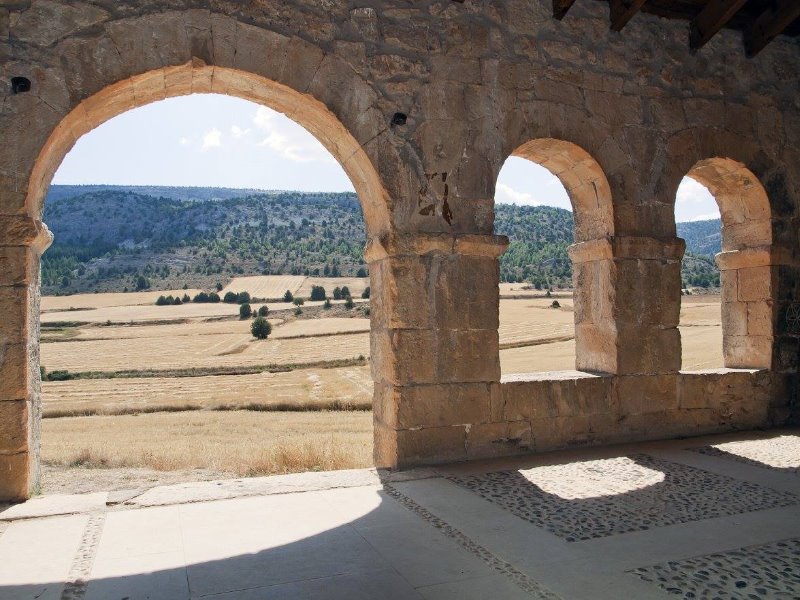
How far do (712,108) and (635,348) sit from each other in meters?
2.43

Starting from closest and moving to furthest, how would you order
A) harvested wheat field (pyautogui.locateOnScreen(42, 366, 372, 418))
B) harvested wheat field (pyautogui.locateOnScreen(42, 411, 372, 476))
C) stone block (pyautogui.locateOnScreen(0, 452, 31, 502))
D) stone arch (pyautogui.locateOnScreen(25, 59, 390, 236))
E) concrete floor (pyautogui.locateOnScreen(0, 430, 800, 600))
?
1. concrete floor (pyautogui.locateOnScreen(0, 430, 800, 600))
2. stone block (pyautogui.locateOnScreen(0, 452, 31, 502))
3. stone arch (pyautogui.locateOnScreen(25, 59, 390, 236))
4. harvested wheat field (pyautogui.locateOnScreen(42, 411, 372, 476))
5. harvested wheat field (pyautogui.locateOnScreen(42, 366, 372, 418))

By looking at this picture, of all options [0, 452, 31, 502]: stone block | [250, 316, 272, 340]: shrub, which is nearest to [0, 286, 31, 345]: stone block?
[0, 452, 31, 502]: stone block

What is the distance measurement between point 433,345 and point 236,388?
1961cm

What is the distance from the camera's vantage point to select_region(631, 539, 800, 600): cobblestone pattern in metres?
2.51

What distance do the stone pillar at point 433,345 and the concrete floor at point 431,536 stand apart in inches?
13.5

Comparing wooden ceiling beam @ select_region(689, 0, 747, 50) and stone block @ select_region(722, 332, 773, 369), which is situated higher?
wooden ceiling beam @ select_region(689, 0, 747, 50)

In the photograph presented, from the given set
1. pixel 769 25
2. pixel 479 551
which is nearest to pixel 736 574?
pixel 479 551

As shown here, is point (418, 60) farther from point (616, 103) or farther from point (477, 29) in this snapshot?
point (616, 103)

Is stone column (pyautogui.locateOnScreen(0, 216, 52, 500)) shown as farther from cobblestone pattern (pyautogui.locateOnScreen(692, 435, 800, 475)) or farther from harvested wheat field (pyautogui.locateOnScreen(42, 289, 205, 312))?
harvested wheat field (pyautogui.locateOnScreen(42, 289, 205, 312))

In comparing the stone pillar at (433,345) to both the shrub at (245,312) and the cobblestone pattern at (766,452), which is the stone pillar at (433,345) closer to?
the cobblestone pattern at (766,452)

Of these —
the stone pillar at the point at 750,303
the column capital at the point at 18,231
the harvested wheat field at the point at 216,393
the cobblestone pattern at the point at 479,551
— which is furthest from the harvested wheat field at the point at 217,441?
the stone pillar at the point at 750,303

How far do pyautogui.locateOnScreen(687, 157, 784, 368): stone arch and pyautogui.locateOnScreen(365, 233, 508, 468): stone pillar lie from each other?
9.37 feet

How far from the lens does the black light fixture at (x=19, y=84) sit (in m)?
4.00

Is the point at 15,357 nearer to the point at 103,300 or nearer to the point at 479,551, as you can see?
the point at 479,551
